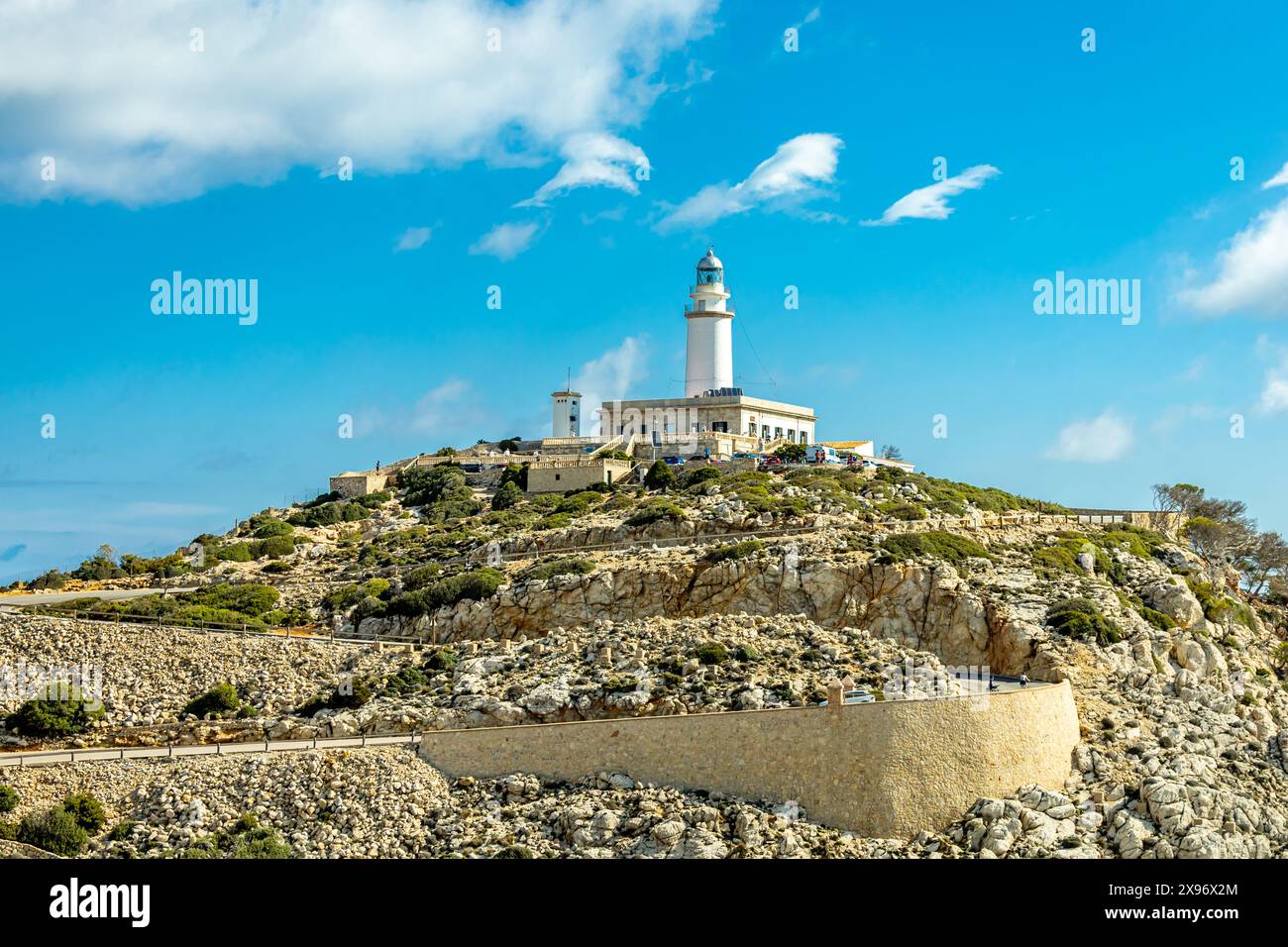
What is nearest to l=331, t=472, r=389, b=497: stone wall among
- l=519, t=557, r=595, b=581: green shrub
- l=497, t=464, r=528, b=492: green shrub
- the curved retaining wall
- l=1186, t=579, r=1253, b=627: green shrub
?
l=497, t=464, r=528, b=492: green shrub

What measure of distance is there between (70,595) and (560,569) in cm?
1724

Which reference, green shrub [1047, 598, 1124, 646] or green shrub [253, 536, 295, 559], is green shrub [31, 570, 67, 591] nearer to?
green shrub [253, 536, 295, 559]

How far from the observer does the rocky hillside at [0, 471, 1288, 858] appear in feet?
104

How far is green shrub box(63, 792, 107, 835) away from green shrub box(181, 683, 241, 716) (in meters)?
7.04

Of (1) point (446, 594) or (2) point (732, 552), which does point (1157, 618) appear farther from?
(1) point (446, 594)

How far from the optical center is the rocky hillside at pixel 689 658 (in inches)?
1247

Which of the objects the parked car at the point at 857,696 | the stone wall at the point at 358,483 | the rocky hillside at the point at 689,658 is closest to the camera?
the rocky hillside at the point at 689,658

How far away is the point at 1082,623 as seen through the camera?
41.8 m

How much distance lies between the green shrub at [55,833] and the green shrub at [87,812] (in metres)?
0.14

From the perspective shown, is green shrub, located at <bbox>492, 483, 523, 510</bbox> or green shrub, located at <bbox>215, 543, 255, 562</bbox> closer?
green shrub, located at <bbox>215, 543, 255, 562</bbox>

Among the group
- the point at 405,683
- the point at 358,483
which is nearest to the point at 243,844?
the point at 405,683

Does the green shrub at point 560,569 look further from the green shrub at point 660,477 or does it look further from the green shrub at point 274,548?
the green shrub at point 274,548

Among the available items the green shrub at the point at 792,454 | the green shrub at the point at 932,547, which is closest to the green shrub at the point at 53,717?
the green shrub at the point at 932,547
